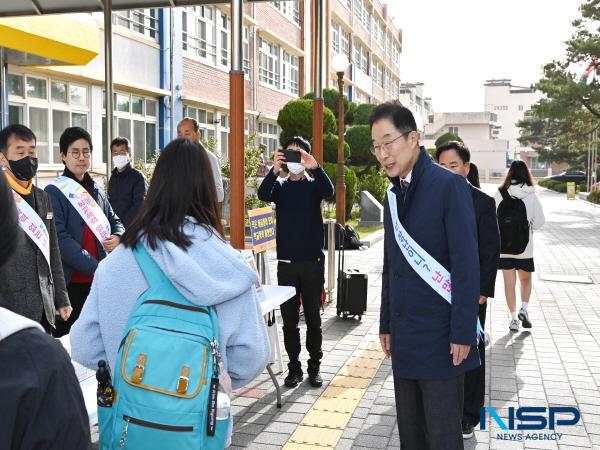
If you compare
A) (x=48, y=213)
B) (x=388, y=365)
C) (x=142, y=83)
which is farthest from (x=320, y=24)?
(x=142, y=83)

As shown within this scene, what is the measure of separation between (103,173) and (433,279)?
44.8 feet

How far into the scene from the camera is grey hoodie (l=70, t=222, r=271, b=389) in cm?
223

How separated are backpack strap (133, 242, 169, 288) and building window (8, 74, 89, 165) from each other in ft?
41.5

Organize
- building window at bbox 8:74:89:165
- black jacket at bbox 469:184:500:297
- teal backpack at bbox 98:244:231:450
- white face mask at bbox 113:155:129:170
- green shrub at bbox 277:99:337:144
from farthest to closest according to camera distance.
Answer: green shrub at bbox 277:99:337:144 < building window at bbox 8:74:89:165 < white face mask at bbox 113:155:129:170 < black jacket at bbox 469:184:500:297 < teal backpack at bbox 98:244:231:450

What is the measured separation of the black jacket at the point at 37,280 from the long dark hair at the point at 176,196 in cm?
169

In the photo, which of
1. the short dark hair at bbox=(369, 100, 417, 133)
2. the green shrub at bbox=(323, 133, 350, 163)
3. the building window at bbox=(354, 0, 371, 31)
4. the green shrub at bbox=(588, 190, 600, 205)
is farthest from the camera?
the building window at bbox=(354, 0, 371, 31)

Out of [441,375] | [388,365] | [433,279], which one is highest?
[433,279]

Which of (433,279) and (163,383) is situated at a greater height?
(433,279)

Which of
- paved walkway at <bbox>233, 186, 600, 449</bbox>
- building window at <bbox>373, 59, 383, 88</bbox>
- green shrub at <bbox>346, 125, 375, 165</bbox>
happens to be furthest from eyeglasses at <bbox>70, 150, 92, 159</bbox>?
building window at <bbox>373, 59, 383, 88</bbox>

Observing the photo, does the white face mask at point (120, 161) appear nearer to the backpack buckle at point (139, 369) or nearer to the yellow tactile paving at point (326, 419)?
the yellow tactile paving at point (326, 419)

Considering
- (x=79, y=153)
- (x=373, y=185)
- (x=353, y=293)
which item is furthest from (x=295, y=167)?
(x=373, y=185)

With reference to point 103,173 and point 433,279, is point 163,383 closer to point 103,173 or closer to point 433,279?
point 433,279

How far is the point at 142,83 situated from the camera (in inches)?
728

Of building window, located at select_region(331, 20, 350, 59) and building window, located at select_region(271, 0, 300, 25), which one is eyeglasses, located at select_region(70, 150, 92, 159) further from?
building window, located at select_region(331, 20, 350, 59)
